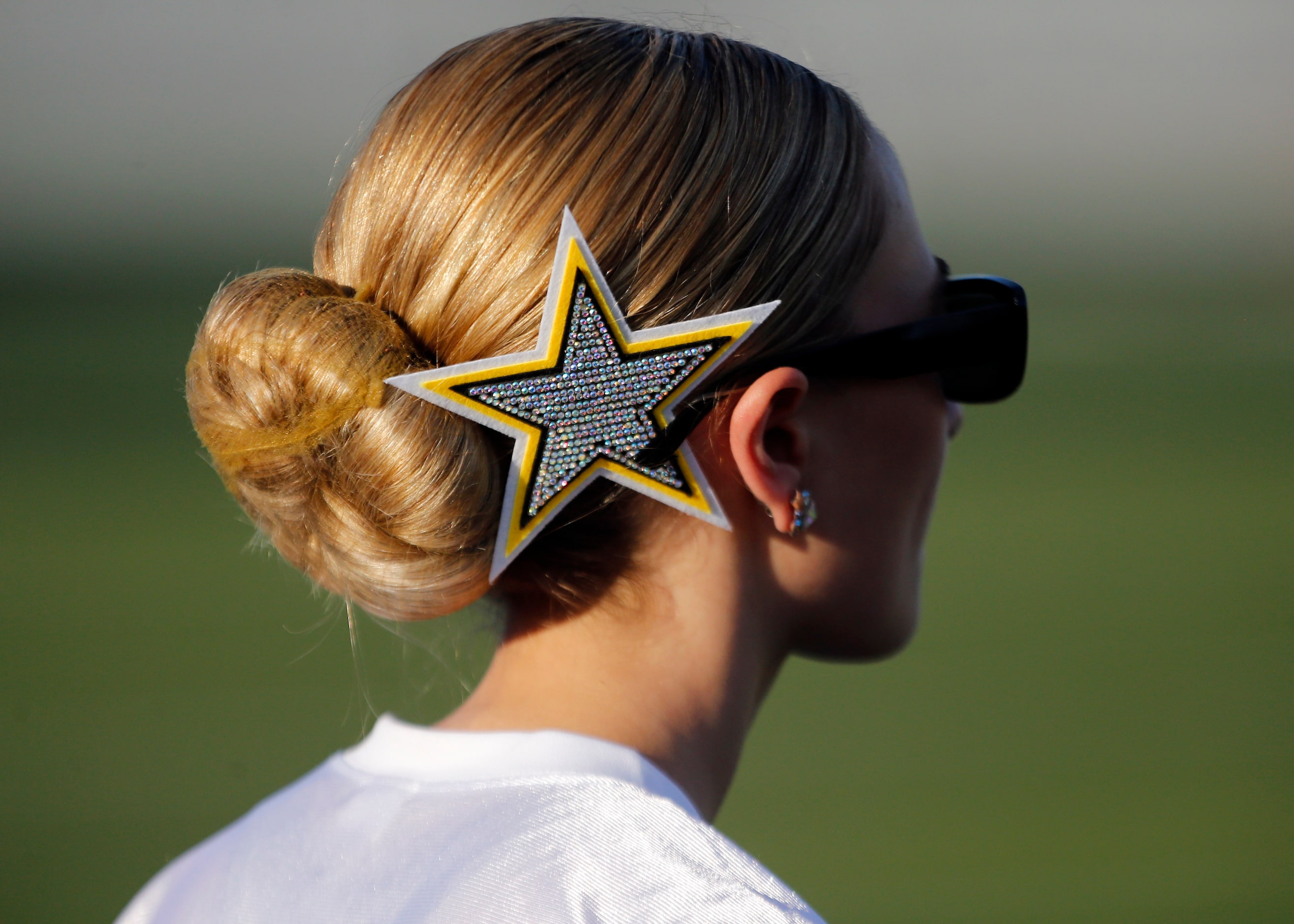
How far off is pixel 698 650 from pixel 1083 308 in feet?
56.0

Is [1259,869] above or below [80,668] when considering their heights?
above

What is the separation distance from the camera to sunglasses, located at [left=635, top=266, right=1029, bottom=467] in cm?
127

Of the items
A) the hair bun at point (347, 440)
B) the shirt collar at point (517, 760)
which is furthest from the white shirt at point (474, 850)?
the hair bun at point (347, 440)

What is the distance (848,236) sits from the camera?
1323 mm

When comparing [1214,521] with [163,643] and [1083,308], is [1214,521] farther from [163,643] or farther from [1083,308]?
[1083,308]

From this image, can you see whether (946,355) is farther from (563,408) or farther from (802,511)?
(563,408)

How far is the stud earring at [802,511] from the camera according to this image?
1.30m

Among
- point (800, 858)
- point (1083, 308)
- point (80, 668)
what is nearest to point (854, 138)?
point (800, 858)

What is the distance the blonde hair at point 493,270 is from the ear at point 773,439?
0.05m

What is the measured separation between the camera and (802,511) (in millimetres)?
1311

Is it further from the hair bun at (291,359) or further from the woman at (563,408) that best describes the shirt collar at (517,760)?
the hair bun at (291,359)

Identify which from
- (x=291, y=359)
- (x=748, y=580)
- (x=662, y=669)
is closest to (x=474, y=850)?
(x=662, y=669)

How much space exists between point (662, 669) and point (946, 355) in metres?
0.54

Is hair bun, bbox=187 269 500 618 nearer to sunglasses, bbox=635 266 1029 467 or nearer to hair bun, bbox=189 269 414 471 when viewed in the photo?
hair bun, bbox=189 269 414 471
